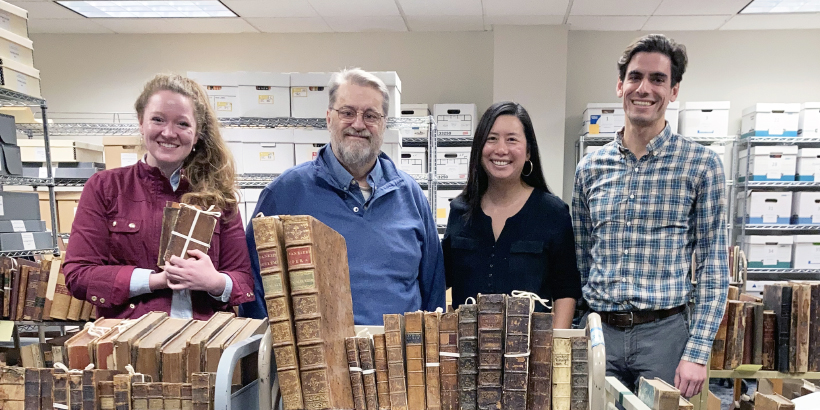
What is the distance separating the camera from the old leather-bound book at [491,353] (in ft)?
3.36

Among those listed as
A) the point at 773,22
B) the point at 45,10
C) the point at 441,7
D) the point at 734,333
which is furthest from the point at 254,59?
the point at 773,22

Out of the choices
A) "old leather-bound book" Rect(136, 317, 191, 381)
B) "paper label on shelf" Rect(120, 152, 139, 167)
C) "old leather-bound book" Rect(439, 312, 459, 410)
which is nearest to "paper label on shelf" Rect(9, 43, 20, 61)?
"paper label on shelf" Rect(120, 152, 139, 167)

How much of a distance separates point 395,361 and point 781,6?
5.00m

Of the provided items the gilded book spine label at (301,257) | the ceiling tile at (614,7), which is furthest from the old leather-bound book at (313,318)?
the ceiling tile at (614,7)

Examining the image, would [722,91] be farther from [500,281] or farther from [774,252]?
[500,281]

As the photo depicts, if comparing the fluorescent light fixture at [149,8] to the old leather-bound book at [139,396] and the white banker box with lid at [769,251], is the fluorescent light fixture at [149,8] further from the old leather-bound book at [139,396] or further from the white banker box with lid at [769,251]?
the white banker box with lid at [769,251]

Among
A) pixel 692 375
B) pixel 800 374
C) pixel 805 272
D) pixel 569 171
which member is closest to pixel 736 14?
pixel 569 171

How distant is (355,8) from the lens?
4.34 m

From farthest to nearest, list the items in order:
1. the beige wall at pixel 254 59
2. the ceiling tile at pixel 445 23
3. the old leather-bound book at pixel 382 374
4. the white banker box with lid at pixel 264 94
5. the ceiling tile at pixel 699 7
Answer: the beige wall at pixel 254 59
the ceiling tile at pixel 445 23
the ceiling tile at pixel 699 7
the white banker box with lid at pixel 264 94
the old leather-bound book at pixel 382 374

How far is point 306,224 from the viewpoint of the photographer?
1.00 m

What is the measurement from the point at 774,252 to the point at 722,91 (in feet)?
5.47

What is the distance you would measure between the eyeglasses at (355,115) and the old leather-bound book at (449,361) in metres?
0.76

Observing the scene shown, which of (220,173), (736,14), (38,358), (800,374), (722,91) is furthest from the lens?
(722,91)

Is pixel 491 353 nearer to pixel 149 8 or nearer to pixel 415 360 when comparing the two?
pixel 415 360
